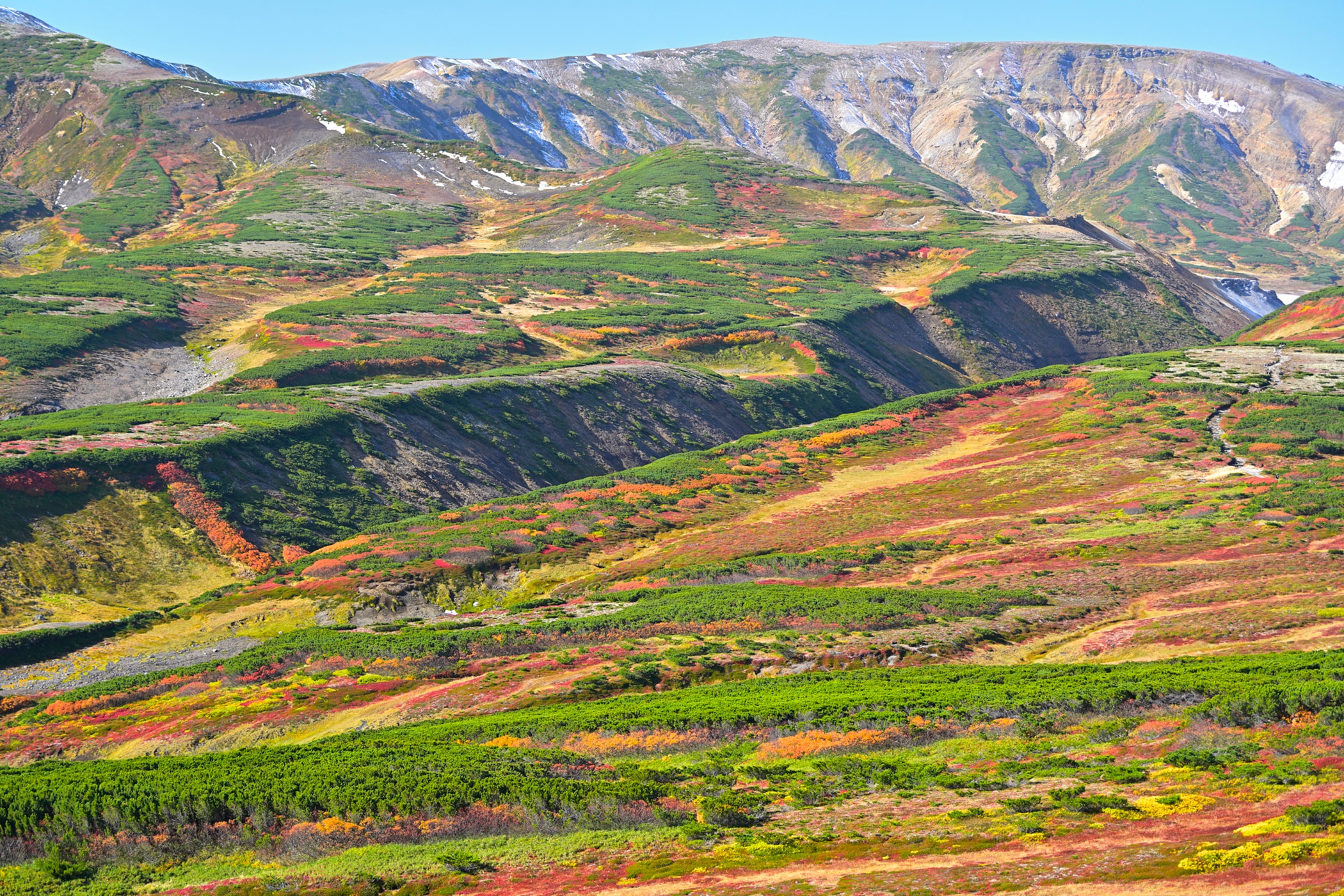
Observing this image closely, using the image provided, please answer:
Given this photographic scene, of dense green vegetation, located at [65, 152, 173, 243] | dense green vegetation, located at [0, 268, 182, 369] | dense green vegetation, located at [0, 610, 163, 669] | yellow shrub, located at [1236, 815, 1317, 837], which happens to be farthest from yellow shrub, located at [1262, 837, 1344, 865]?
dense green vegetation, located at [65, 152, 173, 243]

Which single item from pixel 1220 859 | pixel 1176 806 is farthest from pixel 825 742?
pixel 1220 859

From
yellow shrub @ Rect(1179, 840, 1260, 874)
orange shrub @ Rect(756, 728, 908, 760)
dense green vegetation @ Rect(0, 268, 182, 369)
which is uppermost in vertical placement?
dense green vegetation @ Rect(0, 268, 182, 369)

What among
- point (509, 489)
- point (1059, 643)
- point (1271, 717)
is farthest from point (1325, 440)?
point (509, 489)

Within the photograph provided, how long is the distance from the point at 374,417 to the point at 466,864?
58735mm

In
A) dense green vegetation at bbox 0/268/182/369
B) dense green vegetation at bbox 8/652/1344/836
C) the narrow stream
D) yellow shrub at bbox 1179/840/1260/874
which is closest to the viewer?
yellow shrub at bbox 1179/840/1260/874

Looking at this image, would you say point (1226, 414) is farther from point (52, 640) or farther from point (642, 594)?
point (52, 640)

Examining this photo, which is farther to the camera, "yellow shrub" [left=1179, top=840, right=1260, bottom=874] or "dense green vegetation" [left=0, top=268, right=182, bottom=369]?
"dense green vegetation" [left=0, top=268, right=182, bottom=369]

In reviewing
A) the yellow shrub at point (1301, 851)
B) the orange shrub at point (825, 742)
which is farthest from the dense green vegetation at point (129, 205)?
the yellow shrub at point (1301, 851)

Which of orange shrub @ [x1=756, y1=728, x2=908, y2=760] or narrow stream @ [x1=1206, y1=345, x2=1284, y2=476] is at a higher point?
narrow stream @ [x1=1206, y1=345, x2=1284, y2=476]

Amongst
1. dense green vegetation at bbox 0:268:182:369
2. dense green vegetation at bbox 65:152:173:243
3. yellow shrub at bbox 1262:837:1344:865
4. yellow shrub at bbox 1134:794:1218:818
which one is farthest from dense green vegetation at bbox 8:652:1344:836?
dense green vegetation at bbox 65:152:173:243

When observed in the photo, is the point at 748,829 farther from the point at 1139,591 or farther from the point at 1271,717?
the point at 1139,591

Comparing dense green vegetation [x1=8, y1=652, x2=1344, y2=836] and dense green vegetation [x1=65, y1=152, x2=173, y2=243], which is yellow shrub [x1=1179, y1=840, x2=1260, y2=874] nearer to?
dense green vegetation [x1=8, y1=652, x2=1344, y2=836]

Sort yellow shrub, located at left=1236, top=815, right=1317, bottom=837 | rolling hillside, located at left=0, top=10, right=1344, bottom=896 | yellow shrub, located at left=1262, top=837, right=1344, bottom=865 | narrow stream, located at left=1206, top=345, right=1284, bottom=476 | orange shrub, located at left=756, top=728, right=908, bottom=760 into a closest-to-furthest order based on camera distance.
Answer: yellow shrub, located at left=1262, top=837, right=1344, bottom=865 < yellow shrub, located at left=1236, top=815, right=1317, bottom=837 < rolling hillside, located at left=0, top=10, right=1344, bottom=896 < orange shrub, located at left=756, top=728, right=908, bottom=760 < narrow stream, located at left=1206, top=345, right=1284, bottom=476

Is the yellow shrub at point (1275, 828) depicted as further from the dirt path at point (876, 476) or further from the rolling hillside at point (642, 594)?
the dirt path at point (876, 476)
